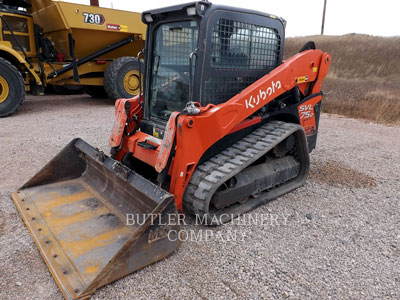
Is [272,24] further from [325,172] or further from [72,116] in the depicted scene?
[72,116]

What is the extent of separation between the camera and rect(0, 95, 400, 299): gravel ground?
7.45ft

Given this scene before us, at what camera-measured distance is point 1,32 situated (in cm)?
774

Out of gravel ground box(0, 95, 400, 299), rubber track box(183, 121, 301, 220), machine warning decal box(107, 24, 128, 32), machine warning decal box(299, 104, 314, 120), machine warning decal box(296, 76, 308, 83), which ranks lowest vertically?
gravel ground box(0, 95, 400, 299)

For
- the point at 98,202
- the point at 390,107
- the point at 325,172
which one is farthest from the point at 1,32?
the point at 390,107

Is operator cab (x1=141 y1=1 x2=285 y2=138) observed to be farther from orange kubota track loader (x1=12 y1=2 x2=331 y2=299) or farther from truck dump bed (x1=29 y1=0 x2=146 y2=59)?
truck dump bed (x1=29 y1=0 x2=146 y2=59)

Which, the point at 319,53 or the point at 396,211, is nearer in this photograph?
the point at 396,211

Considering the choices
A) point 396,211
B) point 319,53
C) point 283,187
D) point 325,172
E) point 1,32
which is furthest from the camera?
point 1,32

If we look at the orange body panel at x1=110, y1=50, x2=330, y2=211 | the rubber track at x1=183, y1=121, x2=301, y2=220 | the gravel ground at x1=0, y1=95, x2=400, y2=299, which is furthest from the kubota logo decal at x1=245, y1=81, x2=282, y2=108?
the gravel ground at x1=0, y1=95, x2=400, y2=299

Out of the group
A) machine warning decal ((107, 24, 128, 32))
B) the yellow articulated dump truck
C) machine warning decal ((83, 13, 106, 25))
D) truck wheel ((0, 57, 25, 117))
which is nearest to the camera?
truck wheel ((0, 57, 25, 117))

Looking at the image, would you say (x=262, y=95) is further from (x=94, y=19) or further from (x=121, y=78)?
(x=94, y=19)

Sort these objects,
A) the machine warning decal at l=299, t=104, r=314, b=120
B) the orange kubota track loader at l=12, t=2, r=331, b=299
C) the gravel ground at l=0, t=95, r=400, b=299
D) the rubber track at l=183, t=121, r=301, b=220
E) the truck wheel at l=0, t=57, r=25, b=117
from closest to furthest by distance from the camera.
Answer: the gravel ground at l=0, t=95, r=400, b=299 → the orange kubota track loader at l=12, t=2, r=331, b=299 → the rubber track at l=183, t=121, r=301, b=220 → the machine warning decal at l=299, t=104, r=314, b=120 → the truck wheel at l=0, t=57, r=25, b=117

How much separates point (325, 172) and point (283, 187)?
1.11 meters

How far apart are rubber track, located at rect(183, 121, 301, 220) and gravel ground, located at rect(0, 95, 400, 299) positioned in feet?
1.03

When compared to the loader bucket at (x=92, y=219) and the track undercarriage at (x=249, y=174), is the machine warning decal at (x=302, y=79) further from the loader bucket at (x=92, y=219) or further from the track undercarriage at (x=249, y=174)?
the loader bucket at (x=92, y=219)
